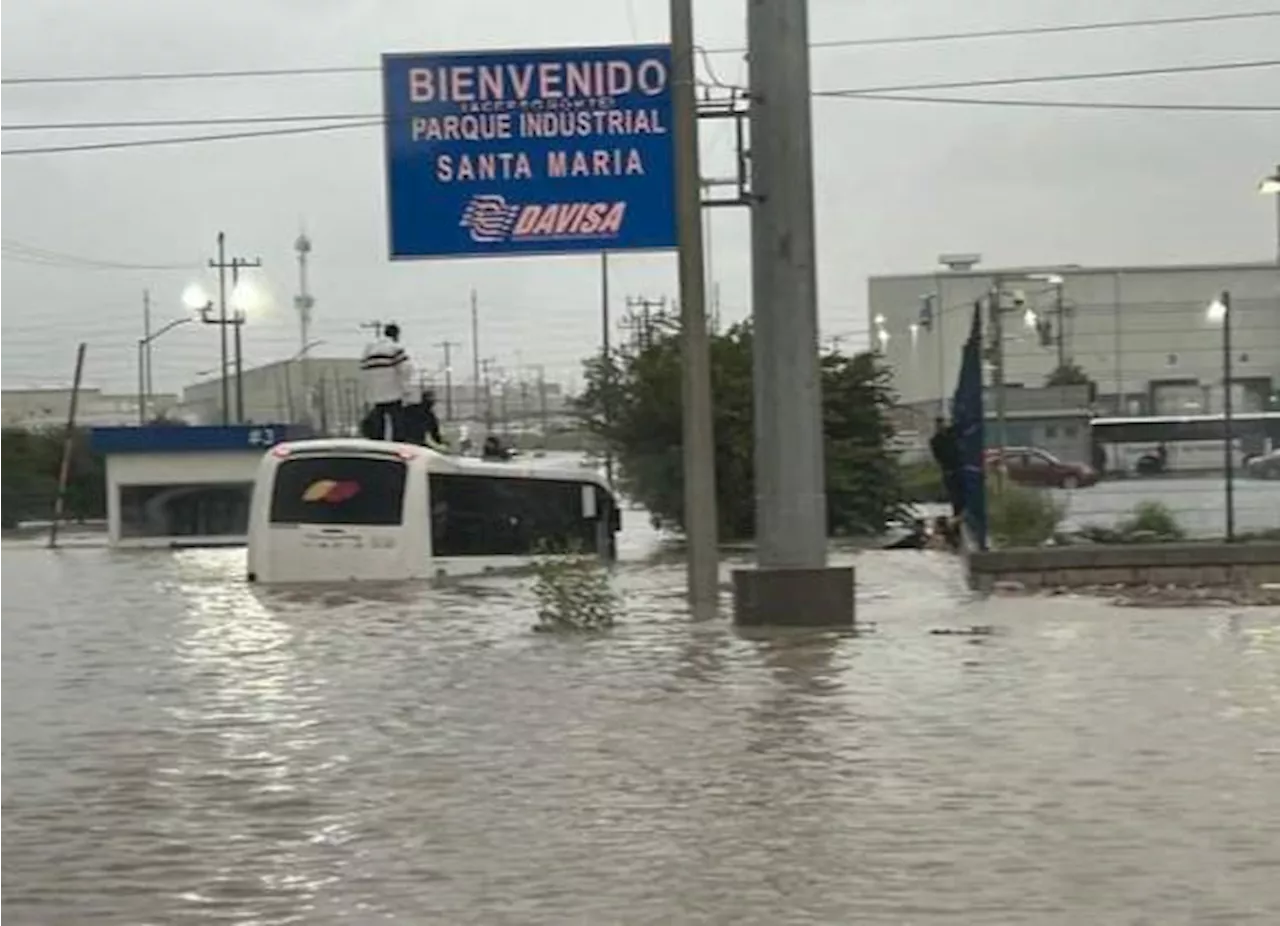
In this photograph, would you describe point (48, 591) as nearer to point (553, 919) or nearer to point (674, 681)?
point (674, 681)

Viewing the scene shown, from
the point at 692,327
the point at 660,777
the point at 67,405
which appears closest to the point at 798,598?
the point at 692,327

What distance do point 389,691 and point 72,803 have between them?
14.0ft

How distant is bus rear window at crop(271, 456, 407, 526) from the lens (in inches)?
1105

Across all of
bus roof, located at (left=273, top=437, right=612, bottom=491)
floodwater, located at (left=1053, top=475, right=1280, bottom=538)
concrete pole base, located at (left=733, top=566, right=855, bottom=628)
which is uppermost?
bus roof, located at (left=273, top=437, right=612, bottom=491)

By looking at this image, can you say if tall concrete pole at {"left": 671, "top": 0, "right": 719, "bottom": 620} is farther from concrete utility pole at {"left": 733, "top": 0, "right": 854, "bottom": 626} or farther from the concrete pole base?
the concrete pole base

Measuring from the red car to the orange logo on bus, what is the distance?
855 centimetres

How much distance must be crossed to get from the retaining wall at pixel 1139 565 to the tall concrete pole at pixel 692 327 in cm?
304

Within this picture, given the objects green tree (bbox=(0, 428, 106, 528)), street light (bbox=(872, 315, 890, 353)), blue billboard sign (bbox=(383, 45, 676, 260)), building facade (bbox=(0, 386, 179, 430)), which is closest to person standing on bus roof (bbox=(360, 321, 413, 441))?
blue billboard sign (bbox=(383, 45, 676, 260))

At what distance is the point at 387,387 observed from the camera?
30328 mm

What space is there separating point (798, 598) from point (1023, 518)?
674cm

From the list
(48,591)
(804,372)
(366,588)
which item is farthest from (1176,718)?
(48,591)

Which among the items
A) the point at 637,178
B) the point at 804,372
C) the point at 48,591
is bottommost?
the point at 48,591

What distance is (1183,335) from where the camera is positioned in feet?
79.7

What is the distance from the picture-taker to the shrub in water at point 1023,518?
2361 cm
